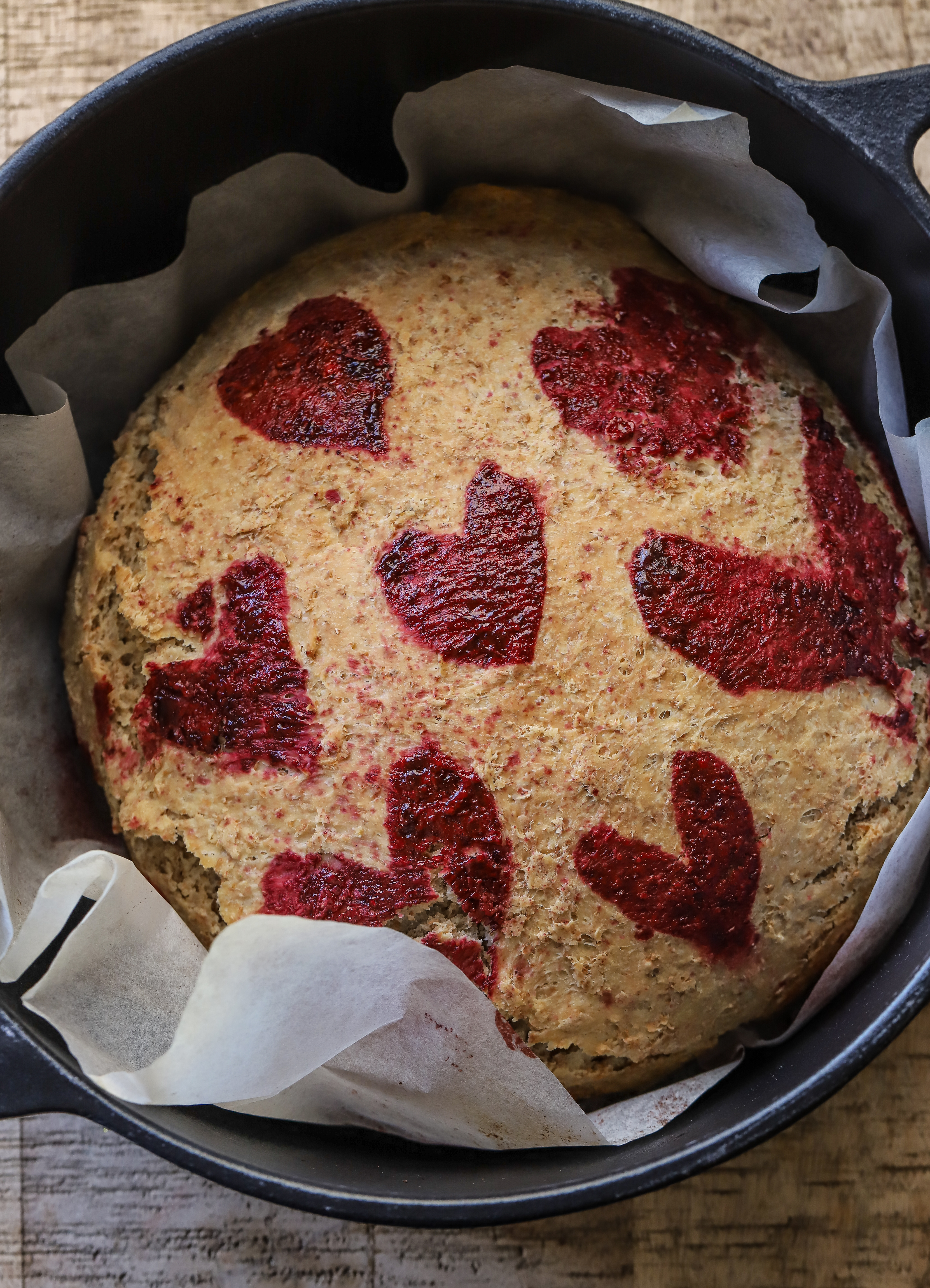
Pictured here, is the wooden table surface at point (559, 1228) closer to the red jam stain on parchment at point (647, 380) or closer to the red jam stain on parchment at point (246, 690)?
the red jam stain on parchment at point (246, 690)

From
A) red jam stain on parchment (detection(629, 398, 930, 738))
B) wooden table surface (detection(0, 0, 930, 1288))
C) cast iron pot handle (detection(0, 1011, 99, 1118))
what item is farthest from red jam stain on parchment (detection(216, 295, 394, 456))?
wooden table surface (detection(0, 0, 930, 1288))

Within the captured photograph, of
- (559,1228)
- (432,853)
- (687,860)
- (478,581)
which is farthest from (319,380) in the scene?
(559,1228)

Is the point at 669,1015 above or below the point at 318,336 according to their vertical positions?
below

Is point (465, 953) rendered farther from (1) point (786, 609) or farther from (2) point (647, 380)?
(2) point (647, 380)

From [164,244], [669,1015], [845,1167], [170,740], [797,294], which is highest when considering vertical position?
[164,244]

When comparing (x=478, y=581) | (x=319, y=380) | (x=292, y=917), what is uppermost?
(x=319, y=380)

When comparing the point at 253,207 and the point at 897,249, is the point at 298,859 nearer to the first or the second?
the point at 253,207

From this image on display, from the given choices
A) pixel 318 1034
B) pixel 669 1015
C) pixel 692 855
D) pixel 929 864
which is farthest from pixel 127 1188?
pixel 929 864
